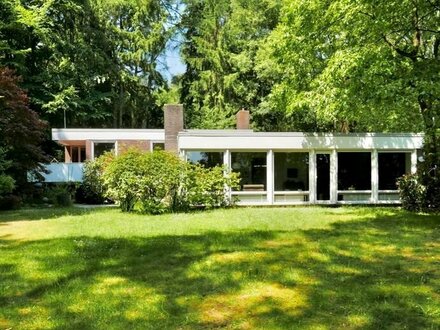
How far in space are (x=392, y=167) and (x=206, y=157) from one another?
26.6 ft

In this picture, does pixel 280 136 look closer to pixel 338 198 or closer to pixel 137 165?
pixel 338 198

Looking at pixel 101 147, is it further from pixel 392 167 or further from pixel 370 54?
pixel 370 54

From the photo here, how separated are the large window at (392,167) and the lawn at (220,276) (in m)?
8.44

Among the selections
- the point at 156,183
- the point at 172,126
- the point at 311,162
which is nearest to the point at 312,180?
the point at 311,162

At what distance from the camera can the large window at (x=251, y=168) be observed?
20.6m

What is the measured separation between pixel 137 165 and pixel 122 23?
2575cm

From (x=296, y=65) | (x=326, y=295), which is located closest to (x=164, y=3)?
(x=296, y=65)

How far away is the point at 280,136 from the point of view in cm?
2061

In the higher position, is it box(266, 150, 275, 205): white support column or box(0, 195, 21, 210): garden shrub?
box(266, 150, 275, 205): white support column

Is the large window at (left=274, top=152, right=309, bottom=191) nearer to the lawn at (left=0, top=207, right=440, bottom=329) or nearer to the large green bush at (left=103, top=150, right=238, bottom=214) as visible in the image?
the large green bush at (left=103, top=150, right=238, bottom=214)

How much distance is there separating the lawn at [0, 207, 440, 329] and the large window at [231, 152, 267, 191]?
788 centimetres

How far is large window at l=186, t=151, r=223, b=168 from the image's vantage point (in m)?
20.5

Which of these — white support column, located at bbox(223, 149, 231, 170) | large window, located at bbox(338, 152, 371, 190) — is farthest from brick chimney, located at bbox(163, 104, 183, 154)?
large window, located at bbox(338, 152, 371, 190)

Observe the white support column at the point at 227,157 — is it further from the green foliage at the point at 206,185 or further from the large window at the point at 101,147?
the large window at the point at 101,147
